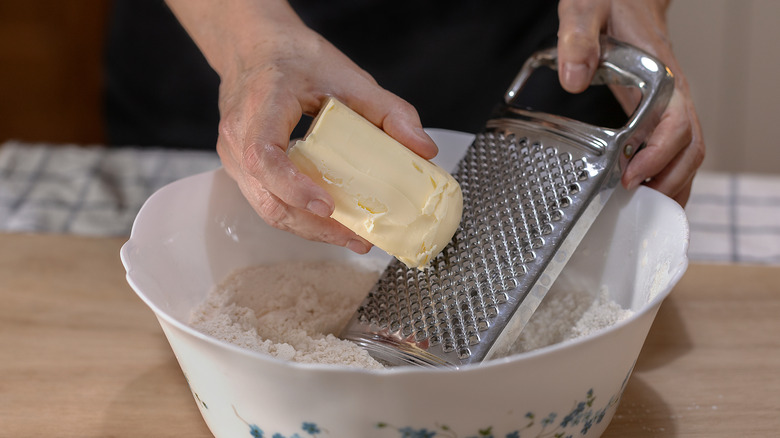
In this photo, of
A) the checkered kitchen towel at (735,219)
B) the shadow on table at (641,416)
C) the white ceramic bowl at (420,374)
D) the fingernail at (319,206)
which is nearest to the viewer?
the white ceramic bowl at (420,374)

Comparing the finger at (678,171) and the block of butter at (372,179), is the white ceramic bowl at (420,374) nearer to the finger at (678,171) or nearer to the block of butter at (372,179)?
the finger at (678,171)

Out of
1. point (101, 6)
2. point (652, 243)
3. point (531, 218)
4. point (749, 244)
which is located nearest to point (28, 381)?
point (531, 218)

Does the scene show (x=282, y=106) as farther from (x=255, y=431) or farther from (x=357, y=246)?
(x=255, y=431)

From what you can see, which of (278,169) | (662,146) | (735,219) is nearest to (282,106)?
(278,169)

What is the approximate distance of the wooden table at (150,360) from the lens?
2.72ft

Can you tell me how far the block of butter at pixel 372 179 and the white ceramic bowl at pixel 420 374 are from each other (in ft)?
0.71

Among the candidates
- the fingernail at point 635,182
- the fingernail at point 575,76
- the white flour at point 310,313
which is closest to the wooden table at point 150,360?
the white flour at point 310,313

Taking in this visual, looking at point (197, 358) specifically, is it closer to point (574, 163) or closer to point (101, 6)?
point (574, 163)

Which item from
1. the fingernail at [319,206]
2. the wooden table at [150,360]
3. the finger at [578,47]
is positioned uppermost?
the finger at [578,47]

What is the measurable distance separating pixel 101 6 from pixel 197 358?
231 centimetres

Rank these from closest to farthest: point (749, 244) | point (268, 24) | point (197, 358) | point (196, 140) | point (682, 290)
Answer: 1. point (197, 358)
2. point (268, 24)
3. point (682, 290)
4. point (749, 244)
5. point (196, 140)

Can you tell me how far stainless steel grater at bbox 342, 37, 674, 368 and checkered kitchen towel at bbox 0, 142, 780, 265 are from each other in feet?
1.87

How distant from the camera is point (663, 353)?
0.95 m

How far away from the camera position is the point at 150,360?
3.16 feet
